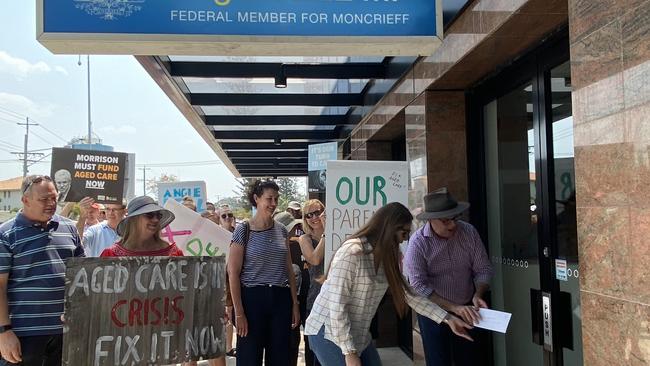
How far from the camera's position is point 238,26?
3123 millimetres

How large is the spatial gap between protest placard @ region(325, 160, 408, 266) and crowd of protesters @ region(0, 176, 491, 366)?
312 mm

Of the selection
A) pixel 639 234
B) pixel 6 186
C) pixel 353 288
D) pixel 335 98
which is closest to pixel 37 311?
pixel 353 288

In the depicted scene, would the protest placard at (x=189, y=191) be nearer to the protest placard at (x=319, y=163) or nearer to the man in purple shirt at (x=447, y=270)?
the protest placard at (x=319, y=163)

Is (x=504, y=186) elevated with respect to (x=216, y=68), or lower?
lower

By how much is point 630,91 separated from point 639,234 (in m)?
0.54

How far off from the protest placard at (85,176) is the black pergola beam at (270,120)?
3415mm

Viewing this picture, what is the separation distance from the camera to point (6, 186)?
3145 inches

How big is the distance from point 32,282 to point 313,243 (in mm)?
2435

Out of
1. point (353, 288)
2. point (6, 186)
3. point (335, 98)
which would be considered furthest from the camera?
point (6, 186)

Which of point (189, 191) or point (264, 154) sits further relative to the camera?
point (264, 154)

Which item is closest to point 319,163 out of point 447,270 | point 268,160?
point 447,270

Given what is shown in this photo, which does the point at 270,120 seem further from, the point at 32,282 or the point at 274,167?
the point at 274,167

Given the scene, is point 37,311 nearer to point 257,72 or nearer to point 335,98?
point 257,72

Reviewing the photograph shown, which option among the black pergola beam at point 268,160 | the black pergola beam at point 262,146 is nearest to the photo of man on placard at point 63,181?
the black pergola beam at point 262,146
